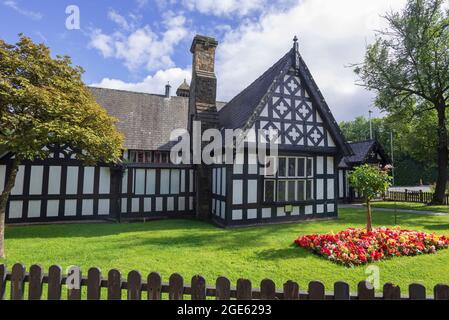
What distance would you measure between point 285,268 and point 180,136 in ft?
38.1

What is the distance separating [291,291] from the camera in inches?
116

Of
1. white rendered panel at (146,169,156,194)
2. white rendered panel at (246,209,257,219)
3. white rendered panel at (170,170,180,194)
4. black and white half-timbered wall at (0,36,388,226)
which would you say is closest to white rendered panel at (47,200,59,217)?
black and white half-timbered wall at (0,36,388,226)

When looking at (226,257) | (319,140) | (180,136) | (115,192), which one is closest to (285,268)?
(226,257)

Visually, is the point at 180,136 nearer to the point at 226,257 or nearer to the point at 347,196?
the point at 226,257

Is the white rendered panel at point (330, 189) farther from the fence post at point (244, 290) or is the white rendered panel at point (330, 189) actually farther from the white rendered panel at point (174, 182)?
the fence post at point (244, 290)

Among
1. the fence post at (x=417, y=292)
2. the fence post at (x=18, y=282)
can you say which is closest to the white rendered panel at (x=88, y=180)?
the fence post at (x=18, y=282)

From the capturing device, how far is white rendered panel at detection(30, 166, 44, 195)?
11.5 metres

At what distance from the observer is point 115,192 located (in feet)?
42.1

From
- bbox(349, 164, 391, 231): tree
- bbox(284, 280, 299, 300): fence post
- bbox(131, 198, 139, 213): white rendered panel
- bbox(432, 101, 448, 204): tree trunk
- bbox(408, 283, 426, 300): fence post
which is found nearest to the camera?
bbox(408, 283, 426, 300): fence post

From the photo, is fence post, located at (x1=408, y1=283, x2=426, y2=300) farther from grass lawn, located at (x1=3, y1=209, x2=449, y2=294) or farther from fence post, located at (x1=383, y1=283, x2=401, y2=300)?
grass lawn, located at (x1=3, y1=209, x2=449, y2=294)

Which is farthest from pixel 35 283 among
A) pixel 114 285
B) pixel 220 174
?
pixel 220 174

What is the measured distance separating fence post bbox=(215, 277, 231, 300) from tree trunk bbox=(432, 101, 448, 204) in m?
22.7

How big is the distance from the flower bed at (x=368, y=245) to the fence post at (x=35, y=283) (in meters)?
6.15
